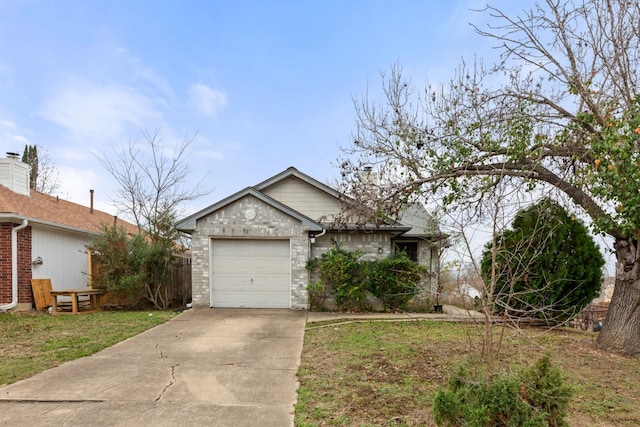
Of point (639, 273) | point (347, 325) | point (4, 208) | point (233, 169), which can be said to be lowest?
point (347, 325)

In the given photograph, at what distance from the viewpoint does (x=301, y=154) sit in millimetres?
13844

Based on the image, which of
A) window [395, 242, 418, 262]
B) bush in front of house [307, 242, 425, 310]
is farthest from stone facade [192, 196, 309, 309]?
window [395, 242, 418, 262]

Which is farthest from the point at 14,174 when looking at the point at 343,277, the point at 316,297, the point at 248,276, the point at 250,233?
the point at 343,277

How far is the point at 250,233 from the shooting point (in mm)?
10500

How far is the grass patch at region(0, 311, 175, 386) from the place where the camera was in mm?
5320

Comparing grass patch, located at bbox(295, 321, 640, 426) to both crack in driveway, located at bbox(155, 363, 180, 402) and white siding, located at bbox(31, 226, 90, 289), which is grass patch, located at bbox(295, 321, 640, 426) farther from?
white siding, located at bbox(31, 226, 90, 289)

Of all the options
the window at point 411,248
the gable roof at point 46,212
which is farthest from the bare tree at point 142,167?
the window at point 411,248

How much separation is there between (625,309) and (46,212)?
1585 centimetres

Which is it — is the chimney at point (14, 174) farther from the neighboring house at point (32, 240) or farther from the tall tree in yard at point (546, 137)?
the tall tree in yard at point (546, 137)

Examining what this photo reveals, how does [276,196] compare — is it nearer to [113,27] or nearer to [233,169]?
[233,169]

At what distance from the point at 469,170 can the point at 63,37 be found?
11.4 meters

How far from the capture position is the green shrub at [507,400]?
2.59 metres

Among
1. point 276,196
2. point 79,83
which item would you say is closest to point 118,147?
point 79,83

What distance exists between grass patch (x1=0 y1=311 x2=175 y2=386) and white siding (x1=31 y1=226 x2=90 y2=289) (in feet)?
5.39
